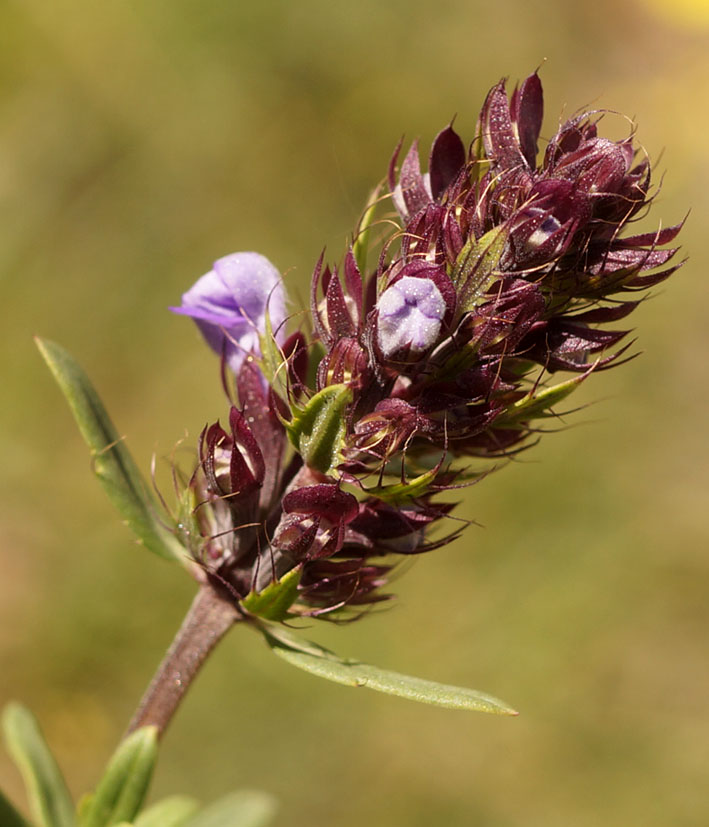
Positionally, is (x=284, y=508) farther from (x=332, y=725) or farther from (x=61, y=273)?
(x=61, y=273)

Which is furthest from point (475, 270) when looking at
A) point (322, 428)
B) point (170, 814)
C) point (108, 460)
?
point (170, 814)

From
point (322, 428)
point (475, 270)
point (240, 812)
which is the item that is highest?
point (475, 270)

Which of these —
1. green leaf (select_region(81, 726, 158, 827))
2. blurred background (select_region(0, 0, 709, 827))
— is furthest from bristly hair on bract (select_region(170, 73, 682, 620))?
Answer: blurred background (select_region(0, 0, 709, 827))

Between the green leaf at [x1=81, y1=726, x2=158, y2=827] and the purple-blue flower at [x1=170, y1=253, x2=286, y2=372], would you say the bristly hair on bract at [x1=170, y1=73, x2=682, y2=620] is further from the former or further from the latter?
the green leaf at [x1=81, y1=726, x2=158, y2=827]

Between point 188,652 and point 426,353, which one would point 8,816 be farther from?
point 426,353

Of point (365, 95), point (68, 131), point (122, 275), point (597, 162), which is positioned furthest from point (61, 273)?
point (597, 162)

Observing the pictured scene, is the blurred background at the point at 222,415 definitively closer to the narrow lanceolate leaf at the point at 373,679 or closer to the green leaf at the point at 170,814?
the green leaf at the point at 170,814
